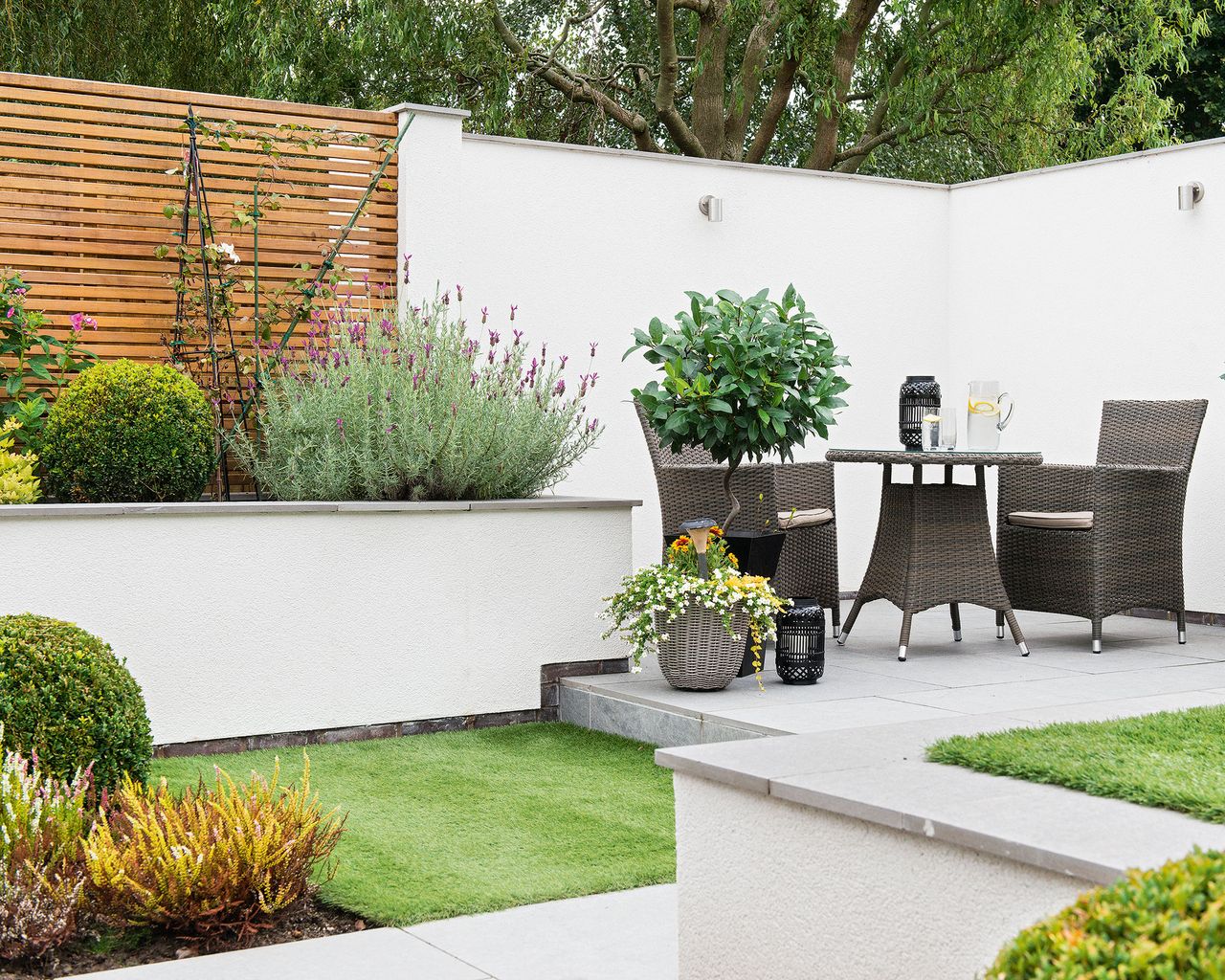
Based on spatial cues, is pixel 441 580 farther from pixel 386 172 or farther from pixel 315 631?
pixel 386 172

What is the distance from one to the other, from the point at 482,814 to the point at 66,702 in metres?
1.24

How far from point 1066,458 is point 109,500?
493 centimetres

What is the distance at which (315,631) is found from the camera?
5238mm

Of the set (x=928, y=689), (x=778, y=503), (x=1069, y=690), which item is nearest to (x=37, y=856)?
(x=928, y=689)

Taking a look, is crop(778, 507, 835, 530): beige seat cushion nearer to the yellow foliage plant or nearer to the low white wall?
the yellow foliage plant

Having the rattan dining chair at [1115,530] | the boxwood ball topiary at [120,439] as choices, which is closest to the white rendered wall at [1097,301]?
the rattan dining chair at [1115,530]

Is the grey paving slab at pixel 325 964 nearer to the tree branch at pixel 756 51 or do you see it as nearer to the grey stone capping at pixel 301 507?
the grey stone capping at pixel 301 507

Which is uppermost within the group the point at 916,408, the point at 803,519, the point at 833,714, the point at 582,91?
the point at 582,91

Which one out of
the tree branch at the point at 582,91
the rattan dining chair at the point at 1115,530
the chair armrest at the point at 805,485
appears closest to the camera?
the rattan dining chair at the point at 1115,530

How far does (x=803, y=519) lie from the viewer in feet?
20.6

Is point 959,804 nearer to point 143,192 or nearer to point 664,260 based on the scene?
point 143,192

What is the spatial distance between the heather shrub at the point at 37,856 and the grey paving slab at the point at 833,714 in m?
2.07

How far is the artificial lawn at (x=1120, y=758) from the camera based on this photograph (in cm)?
249

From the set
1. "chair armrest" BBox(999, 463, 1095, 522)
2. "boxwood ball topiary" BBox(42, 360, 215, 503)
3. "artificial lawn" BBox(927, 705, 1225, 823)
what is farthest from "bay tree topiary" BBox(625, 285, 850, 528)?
"artificial lawn" BBox(927, 705, 1225, 823)
